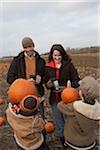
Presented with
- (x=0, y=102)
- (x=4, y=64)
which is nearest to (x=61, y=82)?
(x=0, y=102)

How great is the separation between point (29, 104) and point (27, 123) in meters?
0.20

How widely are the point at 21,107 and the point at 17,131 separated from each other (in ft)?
0.83

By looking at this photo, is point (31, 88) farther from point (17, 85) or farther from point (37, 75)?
point (37, 75)

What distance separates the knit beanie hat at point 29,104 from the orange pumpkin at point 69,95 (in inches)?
14.0

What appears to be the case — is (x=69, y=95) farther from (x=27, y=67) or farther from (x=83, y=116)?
(x=27, y=67)

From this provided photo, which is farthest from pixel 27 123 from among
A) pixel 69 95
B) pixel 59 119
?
pixel 59 119

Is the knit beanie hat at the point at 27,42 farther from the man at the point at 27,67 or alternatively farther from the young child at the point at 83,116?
the young child at the point at 83,116

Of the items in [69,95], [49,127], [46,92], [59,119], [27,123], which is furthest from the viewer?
[46,92]

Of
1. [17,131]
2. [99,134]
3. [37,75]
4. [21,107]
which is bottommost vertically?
[99,134]

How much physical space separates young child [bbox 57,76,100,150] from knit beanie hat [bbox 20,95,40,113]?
1.02ft

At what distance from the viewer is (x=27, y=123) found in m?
2.79

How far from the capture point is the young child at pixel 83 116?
270 cm

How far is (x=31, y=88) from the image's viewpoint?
289 cm

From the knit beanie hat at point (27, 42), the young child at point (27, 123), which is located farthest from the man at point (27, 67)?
the young child at point (27, 123)
